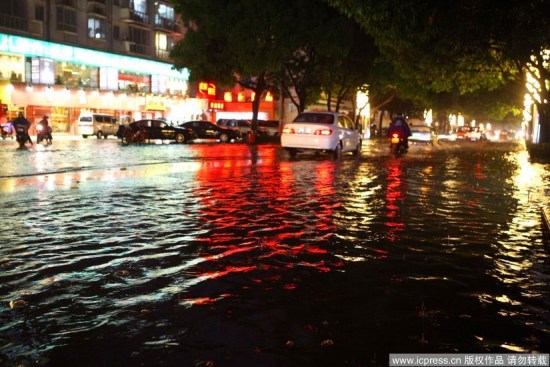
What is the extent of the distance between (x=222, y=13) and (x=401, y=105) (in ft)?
149

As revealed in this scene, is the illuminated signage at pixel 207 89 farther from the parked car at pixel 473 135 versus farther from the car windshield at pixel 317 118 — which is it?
the car windshield at pixel 317 118

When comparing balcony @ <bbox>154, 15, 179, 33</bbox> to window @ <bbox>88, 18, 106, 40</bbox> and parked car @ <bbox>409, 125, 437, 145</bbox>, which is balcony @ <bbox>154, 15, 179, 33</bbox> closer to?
window @ <bbox>88, 18, 106, 40</bbox>

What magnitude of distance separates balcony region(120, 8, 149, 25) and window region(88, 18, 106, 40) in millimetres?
2752

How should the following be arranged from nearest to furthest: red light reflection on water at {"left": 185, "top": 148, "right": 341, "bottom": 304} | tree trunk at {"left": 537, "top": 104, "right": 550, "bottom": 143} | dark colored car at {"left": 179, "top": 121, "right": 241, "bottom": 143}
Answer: red light reflection on water at {"left": 185, "top": 148, "right": 341, "bottom": 304}, tree trunk at {"left": 537, "top": 104, "right": 550, "bottom": 143}, dark colored car at {"left": 179, "top": 121, "right": 241, "bottom": 143}

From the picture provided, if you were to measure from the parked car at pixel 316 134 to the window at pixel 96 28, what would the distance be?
111 ft

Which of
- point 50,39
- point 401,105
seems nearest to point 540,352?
point 50,39

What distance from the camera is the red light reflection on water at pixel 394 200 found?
795 cm

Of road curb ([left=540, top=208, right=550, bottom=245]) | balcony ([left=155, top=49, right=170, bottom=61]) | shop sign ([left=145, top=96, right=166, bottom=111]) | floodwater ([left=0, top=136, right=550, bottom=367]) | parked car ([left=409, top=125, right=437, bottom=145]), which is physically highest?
balcony ([left=155, top=49, right=170, bottom=61])

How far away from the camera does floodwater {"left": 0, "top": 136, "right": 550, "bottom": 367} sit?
3.81 meters

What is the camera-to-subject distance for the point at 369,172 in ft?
55.9

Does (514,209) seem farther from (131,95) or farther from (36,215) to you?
(131,95)

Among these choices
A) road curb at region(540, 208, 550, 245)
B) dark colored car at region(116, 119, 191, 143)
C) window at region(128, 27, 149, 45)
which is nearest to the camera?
road curb at region(540, 208, 550, 245)

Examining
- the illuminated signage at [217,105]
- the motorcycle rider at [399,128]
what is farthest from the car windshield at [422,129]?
the illuminated signage at [217,105]

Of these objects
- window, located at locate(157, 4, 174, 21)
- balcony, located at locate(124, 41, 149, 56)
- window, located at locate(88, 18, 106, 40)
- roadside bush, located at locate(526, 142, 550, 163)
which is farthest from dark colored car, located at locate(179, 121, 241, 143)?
window, located at locate(157, 4, 174, 21)
